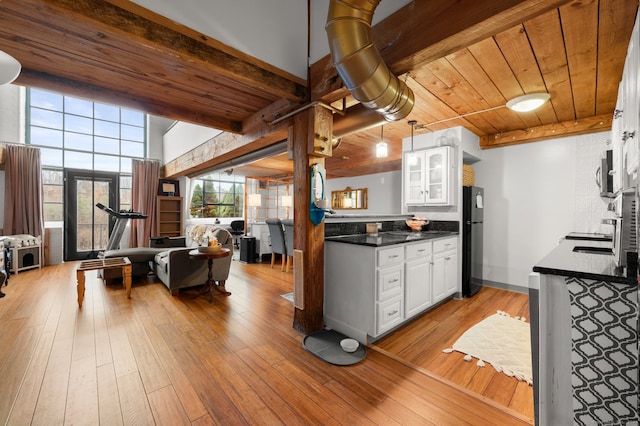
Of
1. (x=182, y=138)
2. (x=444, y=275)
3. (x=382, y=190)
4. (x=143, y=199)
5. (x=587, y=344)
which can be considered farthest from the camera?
(x=382, y=190)

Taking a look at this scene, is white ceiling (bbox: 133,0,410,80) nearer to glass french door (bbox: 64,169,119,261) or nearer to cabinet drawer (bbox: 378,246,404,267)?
cabinet drawer (bbox: 378,246,404,267)

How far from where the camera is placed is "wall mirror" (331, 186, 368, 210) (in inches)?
289

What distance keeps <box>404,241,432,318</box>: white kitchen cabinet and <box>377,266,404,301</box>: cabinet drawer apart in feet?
0.40

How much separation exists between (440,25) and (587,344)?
5.87ft

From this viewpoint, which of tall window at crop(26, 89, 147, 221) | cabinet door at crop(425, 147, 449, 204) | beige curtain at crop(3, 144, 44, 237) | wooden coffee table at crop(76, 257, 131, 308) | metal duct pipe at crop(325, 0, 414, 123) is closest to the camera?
metal duct pipe at crop(325, 0, 414, 123)

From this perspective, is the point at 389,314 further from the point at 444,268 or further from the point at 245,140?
the point at 245,140

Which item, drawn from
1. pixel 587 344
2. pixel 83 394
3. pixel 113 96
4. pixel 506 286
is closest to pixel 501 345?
pixel 587 344

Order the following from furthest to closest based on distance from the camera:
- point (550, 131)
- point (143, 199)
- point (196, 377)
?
point (143, 199) → point (550, 131) → point (196, 377)

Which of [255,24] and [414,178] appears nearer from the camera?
[255,24]

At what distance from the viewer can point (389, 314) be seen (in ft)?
7.95

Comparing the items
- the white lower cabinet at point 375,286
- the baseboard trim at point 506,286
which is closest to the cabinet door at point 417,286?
the white lower cabinet at point 375,286

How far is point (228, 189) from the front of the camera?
29.3 ft

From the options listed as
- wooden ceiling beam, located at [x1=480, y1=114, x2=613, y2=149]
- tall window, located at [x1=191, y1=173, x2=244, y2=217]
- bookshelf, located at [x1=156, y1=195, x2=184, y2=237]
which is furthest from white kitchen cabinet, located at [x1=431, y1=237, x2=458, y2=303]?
tall window, located at [x1=191, y1=173, x2=244, y2=217]

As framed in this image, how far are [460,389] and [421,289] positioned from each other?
44.7 inches
